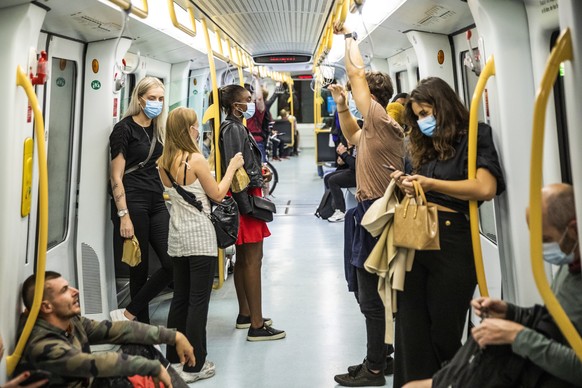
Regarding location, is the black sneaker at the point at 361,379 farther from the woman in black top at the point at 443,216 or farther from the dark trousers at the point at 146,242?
the dark trousers at the point at 146,242

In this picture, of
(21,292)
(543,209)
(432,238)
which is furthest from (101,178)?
(543,209)

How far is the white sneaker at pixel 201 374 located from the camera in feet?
11.5

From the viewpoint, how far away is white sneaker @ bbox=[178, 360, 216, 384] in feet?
11.5

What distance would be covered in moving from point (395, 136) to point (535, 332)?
4.53 ft

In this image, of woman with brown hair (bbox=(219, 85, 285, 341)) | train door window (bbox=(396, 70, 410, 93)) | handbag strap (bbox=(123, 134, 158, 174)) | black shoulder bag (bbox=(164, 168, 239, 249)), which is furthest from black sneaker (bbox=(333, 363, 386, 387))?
train door window (bbox=(396, 70, 410, 93))

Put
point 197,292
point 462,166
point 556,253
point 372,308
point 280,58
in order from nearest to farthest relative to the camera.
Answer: point 556,253
point 462,166
point 372,308
point 197,292
point 280,58

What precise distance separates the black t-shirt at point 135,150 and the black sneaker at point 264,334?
122cm

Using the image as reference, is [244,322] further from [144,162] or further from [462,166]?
[462,166]

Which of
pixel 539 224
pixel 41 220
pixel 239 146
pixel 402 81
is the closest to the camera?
A: pixel 539 224

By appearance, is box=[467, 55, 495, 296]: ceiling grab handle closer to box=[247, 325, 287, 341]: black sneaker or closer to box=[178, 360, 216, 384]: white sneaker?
box=[178, 360, 216, 384]: white sneaker

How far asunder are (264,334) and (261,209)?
2.95ft

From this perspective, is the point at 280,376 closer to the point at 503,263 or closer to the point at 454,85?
the point at 503,263

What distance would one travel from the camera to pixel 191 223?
348 cm

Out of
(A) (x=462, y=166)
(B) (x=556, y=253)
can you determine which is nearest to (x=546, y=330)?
(B) (x=556, y=253)
